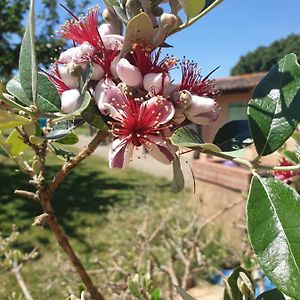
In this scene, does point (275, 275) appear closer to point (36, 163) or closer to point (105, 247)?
point (36, 163)

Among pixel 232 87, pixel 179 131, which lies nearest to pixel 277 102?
pixel 179 131

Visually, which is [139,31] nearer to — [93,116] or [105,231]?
[93,116]

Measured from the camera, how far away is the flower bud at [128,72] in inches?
18.9

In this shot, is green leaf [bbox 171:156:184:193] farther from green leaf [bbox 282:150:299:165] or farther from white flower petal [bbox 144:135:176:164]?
green leaf [bbox 282:150:299:165]

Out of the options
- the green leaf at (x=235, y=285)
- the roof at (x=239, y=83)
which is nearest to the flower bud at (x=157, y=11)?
the green leaf at (x=235, y=285)

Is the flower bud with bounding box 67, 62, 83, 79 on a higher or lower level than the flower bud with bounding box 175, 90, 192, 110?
higher

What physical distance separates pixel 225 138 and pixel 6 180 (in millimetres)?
6766

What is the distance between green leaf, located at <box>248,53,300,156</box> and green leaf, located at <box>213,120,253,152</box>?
26 millimetres

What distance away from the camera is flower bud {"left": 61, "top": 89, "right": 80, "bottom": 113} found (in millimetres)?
478

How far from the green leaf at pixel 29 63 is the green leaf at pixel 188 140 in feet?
0.49

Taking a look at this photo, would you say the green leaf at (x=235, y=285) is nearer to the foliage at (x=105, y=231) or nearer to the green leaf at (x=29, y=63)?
the green leaf at (x=29, y=63)

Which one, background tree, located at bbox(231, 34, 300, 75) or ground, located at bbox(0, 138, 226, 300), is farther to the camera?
background tree, located at bbox(231, 34, 300, 75)

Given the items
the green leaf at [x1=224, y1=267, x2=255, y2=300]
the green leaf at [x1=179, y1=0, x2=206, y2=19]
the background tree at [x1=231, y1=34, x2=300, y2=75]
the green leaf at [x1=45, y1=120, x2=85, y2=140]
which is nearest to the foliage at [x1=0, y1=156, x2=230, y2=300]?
the green leaf at [x1=224, y1=267, x2=255, y2=300]

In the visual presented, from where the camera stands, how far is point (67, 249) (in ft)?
2.40
